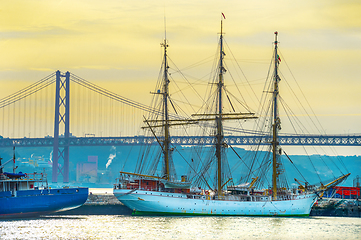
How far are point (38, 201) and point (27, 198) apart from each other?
1.83m

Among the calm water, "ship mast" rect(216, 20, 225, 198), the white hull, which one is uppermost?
"ship mast" rect(216, 20, 225, 198)

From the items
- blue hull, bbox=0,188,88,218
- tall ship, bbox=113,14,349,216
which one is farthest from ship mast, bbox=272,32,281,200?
blue hull, bbox=0,188,88,218

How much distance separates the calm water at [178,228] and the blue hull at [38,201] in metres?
1.67

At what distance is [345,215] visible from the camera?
284 feet

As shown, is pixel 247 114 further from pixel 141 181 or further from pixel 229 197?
pixel 141 181

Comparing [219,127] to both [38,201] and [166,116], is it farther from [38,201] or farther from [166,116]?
[38,201]

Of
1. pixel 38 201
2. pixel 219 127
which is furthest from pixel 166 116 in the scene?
pixel 38 201

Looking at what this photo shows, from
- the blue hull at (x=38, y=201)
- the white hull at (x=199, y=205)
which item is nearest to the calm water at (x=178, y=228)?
the blue hull at (x=38, y=201)

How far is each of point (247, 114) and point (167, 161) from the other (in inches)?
526

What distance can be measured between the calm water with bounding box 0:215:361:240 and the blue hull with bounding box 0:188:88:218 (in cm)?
167

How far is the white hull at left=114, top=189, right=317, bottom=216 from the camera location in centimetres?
8256

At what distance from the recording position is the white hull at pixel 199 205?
82.6 m

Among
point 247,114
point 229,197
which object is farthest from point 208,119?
point 229,197

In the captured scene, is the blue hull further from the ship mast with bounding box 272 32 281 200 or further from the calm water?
the ship mast with bounding box 272 32 281 200
